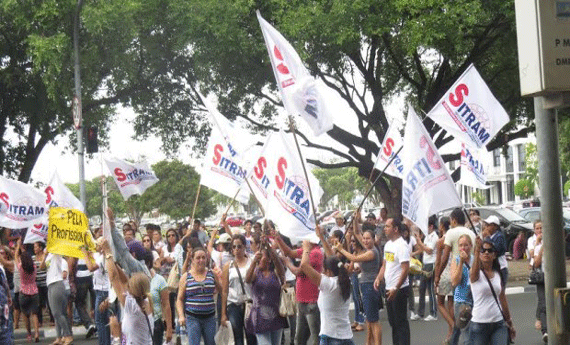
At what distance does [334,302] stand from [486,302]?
1.37 metres

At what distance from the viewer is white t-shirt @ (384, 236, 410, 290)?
11617 mm

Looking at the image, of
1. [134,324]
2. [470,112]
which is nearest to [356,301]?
[470,112]

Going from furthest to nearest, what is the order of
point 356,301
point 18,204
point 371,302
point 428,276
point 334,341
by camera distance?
point 428,276 → point 18,204 → point 356,301 → point 371,302 → point 334,341

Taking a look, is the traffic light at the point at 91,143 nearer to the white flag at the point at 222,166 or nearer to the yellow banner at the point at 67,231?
the white flag at the point at 222,166

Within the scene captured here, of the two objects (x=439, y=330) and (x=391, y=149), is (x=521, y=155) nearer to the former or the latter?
(x=391, y=149)

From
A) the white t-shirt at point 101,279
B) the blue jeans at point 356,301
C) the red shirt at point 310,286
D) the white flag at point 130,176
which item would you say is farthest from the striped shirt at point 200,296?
the white flag at point 130,176

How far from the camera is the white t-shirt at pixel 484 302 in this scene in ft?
29.6

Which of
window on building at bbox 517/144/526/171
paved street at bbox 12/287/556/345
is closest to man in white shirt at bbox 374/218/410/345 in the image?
paved street at bbox 12/287/556/345

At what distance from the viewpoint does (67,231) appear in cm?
1245

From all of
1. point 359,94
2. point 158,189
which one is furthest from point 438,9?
point 158,189

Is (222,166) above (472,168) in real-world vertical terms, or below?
below

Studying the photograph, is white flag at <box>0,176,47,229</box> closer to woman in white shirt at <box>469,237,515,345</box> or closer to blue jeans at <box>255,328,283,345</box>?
blue jeans at <box>255,328,283,345</box>

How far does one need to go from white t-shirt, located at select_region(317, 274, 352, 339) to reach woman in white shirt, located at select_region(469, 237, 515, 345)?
44.6 inches

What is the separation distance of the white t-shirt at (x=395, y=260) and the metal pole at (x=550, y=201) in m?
6.41
